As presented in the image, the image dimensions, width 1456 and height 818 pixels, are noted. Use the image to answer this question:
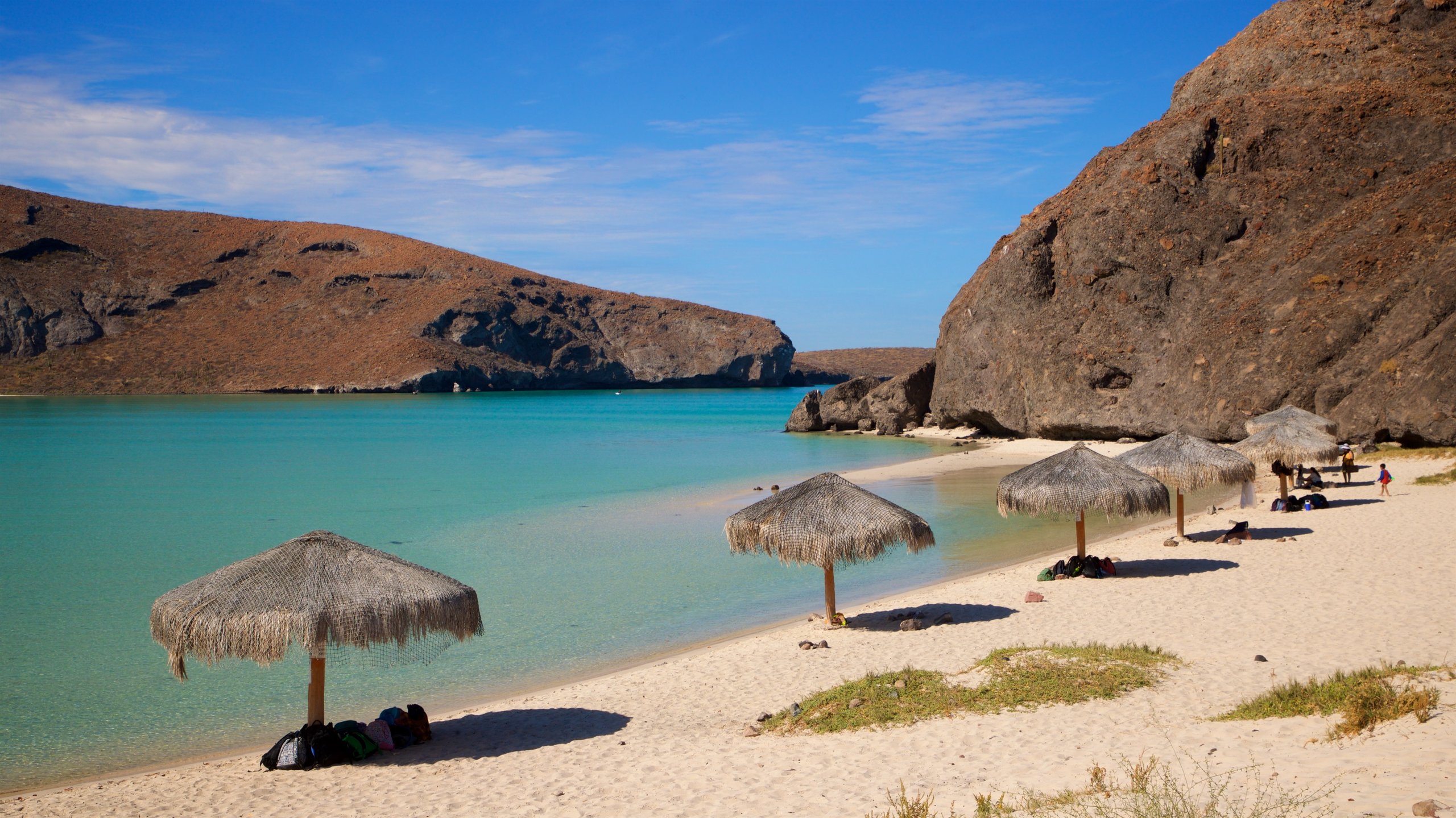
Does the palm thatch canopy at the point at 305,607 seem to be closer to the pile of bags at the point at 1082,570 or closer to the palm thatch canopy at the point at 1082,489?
the palm thatch canopy at the point at 1082,489

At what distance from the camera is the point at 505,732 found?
8.54 m

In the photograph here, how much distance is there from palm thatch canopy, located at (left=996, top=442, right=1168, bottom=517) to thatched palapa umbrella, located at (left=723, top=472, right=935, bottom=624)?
2.76m

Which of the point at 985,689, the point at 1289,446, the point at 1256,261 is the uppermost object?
the point at 1256,261

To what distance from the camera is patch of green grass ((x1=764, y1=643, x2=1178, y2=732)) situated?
25.5 ft

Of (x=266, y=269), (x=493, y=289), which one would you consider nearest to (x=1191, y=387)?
(x=493, y=289)

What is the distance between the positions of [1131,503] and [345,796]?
10.4 meters

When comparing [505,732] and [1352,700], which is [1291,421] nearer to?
[1352,700]

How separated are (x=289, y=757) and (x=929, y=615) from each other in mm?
7302

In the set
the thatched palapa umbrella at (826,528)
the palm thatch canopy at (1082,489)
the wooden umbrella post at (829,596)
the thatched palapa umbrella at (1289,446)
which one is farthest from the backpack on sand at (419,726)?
the thatched palapa umbrella at (1289,446)

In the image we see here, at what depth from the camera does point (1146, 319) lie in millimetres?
35000

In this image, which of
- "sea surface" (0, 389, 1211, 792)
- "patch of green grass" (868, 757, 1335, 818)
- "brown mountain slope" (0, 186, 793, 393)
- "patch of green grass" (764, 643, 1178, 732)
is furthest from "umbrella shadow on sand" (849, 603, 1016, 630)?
Result: "brown mountain slope" (0, 186, 793, 393)

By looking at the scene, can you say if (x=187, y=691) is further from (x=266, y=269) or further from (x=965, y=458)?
(x=266, y=269)

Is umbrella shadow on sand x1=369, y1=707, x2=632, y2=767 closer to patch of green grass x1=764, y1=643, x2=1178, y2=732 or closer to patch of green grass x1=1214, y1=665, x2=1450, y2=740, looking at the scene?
patch of green grass x1=764, y1=643, x2=1178, y2=732

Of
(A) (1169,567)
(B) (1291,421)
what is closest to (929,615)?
(A) (1169,567)
